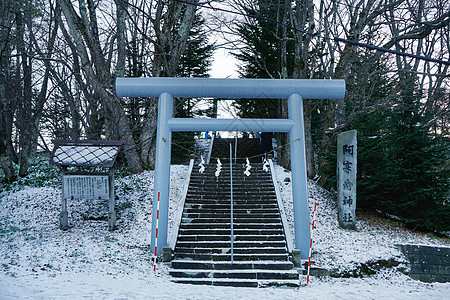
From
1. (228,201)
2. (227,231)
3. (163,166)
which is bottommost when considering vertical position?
(227,231)

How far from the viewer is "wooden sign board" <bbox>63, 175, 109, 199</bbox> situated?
9766 mm

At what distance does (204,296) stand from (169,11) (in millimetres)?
11991

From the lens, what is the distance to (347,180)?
11.3 m

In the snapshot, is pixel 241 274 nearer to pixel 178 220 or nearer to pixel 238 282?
pixel 238 282

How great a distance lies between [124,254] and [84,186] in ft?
7.95

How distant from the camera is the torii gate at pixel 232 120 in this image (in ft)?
28.5

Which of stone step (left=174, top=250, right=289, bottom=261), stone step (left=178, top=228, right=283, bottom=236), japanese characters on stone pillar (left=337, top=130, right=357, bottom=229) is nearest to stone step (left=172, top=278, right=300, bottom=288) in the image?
stone step (left=174, top=250, right=289, bottom=261)

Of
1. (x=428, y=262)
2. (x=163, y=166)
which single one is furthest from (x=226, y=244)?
(x=428, y=262)

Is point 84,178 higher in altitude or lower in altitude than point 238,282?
higher

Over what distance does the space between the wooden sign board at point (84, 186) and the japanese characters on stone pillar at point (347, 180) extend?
7.14 metres

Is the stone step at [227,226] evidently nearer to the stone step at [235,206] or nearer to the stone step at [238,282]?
the stone step at [235,206]

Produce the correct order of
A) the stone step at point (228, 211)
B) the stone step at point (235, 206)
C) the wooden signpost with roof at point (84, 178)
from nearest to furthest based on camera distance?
the wooden signpost with roof at point (84, 178) < the stone step at point (228, 211) < the stone step at point (235, 206)

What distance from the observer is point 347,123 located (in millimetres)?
13211

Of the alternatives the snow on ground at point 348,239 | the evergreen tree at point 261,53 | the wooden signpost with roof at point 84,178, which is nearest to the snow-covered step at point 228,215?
the snow on ground at point 348,239
